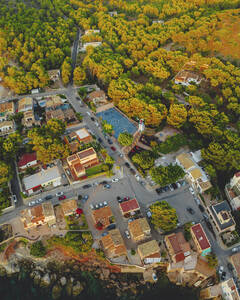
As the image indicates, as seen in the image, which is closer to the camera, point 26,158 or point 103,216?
point 103,216

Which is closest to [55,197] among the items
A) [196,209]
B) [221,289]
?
[196,209]

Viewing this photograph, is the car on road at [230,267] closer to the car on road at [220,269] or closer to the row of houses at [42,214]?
the car on road at [220,269]

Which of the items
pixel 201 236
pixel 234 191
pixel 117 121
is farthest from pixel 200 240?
pixel 117 121

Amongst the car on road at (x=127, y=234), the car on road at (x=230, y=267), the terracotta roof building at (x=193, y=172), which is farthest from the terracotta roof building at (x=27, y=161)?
the car on road at (x=230, y=267)

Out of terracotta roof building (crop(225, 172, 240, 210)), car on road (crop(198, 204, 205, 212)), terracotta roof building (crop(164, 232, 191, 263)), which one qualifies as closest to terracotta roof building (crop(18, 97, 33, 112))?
terracotta roof building (crop(164, 232, 191, 263))

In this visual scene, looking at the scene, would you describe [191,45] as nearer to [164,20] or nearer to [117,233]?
[164,20]

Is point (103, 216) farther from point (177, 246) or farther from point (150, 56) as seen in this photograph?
point (150, 56)
